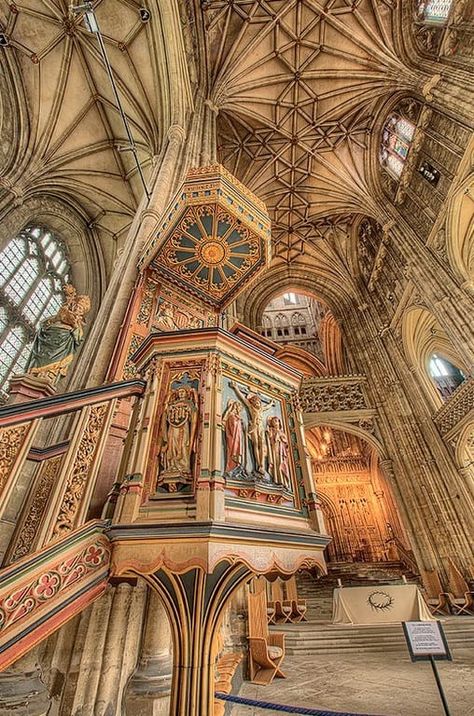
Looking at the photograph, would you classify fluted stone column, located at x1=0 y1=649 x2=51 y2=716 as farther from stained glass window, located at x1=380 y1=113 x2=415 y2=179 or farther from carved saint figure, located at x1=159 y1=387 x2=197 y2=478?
stained glass window, located at x1=380 y1=113 x2=415 y2=179

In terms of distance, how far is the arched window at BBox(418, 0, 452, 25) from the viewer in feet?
31.2

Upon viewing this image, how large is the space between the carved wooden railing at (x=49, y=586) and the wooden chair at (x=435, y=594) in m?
9.26

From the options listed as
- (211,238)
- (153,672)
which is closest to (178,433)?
(153,672)

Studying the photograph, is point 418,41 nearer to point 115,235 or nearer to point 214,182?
point 214,182

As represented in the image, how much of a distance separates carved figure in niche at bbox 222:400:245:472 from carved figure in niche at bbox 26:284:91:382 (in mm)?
2051

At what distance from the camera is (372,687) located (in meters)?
3.37

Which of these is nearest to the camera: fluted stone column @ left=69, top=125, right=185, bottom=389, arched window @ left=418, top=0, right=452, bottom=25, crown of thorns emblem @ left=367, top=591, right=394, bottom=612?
fluted stone column @ left=69, top=125, right=185, bottom=389

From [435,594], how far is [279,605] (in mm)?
3901

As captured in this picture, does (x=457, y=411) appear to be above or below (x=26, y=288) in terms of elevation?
below

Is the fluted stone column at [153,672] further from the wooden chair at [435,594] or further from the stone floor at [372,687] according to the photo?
the wooden chair at [435,594]

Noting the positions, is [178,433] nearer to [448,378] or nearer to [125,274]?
[125,274]

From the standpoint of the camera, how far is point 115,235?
42.3 ft

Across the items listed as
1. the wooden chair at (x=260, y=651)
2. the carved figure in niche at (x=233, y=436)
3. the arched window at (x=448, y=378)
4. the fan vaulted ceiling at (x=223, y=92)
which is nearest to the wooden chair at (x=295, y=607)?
the wooden chair at (x=260, y=651)

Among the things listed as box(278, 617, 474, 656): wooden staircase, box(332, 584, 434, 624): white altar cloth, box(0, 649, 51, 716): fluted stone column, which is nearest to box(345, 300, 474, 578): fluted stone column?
box(278, 617, 474, 656): wooden staircase
